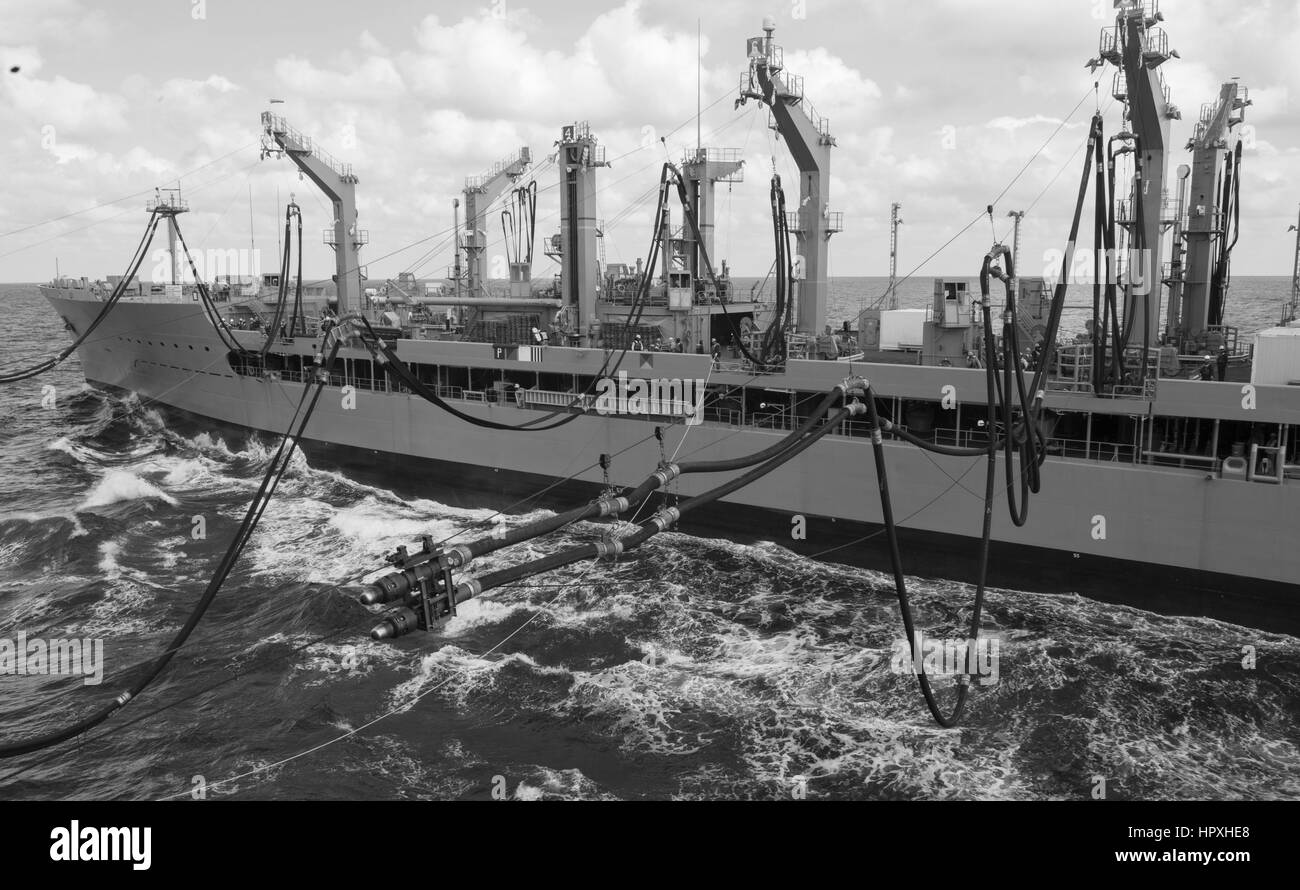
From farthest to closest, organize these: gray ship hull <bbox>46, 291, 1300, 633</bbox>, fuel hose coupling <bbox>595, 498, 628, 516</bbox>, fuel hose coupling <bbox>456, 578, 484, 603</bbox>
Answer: gray ship hull <bbox>46, 291, 1300, 633</bbox>
fuel hose coupling <bbox>595, 498, 628, 516</bbox>
fuel hose coupling <bbox>456, 578, 484, 603</bbox>

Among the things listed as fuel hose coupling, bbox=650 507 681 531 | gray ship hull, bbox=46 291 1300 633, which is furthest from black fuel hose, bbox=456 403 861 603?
gray ship hull, bbox=46 291 1300 633

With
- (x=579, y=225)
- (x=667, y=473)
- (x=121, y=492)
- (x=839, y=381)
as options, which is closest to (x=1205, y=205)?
(x=839, y=381)

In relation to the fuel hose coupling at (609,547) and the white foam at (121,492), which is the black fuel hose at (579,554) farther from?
the white foam at (121,492)

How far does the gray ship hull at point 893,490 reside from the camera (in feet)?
57.4

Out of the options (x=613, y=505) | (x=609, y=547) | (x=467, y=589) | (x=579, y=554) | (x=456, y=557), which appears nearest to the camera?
(x=467, y=589)

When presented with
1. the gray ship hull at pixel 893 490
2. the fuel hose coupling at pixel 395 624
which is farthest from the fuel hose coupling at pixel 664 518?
the gray ship hull at pixel 893 490

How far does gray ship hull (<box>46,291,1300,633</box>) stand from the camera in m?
17.5

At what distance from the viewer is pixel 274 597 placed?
19.6 m

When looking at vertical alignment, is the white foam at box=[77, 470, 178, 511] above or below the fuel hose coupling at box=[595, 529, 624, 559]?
below

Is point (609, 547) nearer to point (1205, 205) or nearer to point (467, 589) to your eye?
point (467, 589)

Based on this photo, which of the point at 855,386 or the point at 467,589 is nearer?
the point at 467,589

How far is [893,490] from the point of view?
825 inches

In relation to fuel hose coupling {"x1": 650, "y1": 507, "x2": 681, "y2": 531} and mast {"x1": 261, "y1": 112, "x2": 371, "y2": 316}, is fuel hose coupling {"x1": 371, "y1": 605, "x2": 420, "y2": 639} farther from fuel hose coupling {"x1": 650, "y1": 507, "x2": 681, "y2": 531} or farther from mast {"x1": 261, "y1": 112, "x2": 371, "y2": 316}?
mast {"x1": 261, "y1": 112, "x2": 371, "y2": 316}
